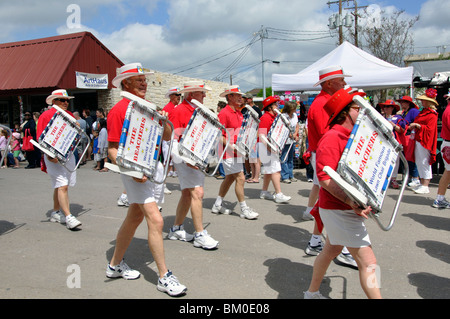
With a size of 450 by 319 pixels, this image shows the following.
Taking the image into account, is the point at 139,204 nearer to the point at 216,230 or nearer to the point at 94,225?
the point at 216,230

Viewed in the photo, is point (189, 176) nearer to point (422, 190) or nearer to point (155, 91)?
point (422, 190)

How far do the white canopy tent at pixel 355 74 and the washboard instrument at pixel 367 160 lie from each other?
8.34 meters

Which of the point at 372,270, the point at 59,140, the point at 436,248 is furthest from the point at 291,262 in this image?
the point at 59,140

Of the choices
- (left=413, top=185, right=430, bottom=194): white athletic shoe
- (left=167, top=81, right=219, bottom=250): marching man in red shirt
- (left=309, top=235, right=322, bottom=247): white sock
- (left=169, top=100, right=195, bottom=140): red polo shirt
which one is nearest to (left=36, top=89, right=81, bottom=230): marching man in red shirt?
(left=167, top=81, right=219, bottom=250): marching man in red shirt

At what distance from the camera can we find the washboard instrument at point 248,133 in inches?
247

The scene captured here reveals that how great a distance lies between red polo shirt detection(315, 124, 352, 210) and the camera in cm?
276

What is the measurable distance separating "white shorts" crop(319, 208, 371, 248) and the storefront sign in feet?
53.9

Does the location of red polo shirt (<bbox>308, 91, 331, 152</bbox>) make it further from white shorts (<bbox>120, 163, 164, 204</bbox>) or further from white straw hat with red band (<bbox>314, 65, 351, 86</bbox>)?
white shorts (<bbox>120, 163, 164, 204</bbox>)

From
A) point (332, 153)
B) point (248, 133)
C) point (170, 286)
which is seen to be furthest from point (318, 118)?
point (248, 133)

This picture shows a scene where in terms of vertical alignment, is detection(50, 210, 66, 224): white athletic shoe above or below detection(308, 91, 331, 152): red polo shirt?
below

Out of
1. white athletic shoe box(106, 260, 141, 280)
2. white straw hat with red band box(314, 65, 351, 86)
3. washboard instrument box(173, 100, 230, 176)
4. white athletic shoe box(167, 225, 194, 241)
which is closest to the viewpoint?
white athletic shoe box(106, 260, 141, 280)

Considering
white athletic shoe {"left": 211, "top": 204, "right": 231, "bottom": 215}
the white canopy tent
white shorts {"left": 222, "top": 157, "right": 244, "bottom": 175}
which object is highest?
the white canopy tent

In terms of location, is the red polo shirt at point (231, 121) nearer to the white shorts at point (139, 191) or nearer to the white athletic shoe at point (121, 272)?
the white shorts at point (139, 191)
